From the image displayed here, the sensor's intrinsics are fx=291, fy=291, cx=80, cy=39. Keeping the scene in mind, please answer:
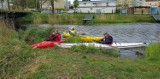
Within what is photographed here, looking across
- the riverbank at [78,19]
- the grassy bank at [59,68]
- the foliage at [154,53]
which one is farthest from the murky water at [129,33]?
the riverbank at [78,19]

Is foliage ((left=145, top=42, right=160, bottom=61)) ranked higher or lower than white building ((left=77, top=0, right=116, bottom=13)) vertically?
lower

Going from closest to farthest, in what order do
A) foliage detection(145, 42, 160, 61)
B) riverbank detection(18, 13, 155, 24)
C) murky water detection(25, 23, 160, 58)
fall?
foliage detection(145, 42, 160, 61), murky water detection(25, 23, 160, 58), riverbank detection(18, 13, 155, 24)

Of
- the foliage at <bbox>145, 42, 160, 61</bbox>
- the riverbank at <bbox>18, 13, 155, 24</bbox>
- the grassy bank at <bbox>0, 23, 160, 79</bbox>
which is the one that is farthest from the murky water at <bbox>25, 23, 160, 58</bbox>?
the riverbank at <bbox>18, 13, 155, 24</bbox>

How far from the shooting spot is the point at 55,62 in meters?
10.3

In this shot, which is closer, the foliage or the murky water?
the foliage

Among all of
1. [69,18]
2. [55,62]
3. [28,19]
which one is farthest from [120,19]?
[55,62]

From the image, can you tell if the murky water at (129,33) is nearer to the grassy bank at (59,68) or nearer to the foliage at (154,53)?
the foliage at (154,53)

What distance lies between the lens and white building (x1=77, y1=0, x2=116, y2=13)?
263 feet

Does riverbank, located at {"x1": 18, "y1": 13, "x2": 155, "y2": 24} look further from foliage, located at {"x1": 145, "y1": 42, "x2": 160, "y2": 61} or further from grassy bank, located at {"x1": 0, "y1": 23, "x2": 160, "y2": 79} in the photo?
grassy bank, located at {"x1": 0, "y1": 23, "x2": 160, "y2": 79}

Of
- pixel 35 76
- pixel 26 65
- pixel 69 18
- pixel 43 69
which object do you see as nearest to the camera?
pixel 35 76

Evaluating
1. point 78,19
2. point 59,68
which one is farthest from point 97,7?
point 59,68

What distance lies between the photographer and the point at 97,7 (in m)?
81.2

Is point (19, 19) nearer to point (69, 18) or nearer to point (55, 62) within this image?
point (69, 18)

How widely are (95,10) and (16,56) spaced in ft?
235
